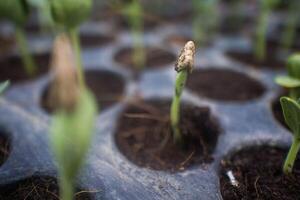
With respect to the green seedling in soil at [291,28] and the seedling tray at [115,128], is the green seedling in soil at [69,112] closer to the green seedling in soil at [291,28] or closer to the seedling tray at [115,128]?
the seedling tray at [115,128]

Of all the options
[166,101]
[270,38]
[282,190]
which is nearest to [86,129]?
[282,190]

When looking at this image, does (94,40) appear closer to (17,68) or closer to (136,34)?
(136,34)

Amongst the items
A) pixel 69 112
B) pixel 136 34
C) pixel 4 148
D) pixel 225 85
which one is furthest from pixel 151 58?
pixel 69 112

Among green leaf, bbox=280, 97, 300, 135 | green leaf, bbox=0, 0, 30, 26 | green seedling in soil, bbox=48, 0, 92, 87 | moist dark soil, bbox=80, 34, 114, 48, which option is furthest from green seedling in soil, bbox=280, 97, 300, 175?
moist dark soil, bbox=80, 34, 114, 48

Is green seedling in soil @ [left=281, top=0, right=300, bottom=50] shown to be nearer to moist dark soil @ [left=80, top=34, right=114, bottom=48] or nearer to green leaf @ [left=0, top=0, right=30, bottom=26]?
moist dark soil @ [left=80, top=34, right=114, bottom=48]

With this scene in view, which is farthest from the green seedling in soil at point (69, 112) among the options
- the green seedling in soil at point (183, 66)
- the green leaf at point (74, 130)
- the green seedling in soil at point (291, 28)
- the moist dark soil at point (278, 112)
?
the green seedling in soil at point (291, 28)

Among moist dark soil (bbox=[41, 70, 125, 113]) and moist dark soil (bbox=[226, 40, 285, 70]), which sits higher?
moist dark soil (bbox=[226, 40, 285, 70])
